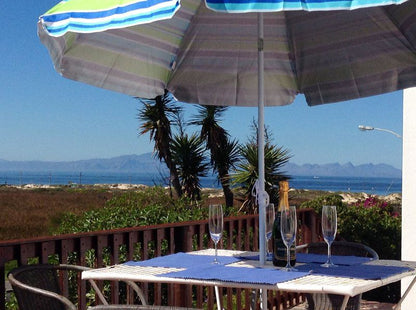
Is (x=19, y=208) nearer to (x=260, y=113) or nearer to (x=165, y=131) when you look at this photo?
(x=165, y=131)

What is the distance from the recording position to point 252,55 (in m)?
4.01

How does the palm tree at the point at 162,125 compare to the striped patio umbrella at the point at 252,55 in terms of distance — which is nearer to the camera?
the striped patio umbrella at the point at 252,55

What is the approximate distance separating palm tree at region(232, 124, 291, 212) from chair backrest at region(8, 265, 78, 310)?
424 inches

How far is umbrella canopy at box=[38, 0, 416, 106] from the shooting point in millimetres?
3418

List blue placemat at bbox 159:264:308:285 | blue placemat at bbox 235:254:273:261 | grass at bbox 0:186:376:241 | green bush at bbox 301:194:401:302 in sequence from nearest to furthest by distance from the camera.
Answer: blue placemat at bbox 159:264:308:285 < blue placemat at bbox 235:254:273:261 < green bush at bbox 301:194:401:302 < grass at bbox 0:186:376:241

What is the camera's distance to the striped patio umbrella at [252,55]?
336 centimetres

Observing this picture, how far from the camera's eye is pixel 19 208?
2998 centimetres

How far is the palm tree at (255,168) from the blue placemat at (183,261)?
10.5 m

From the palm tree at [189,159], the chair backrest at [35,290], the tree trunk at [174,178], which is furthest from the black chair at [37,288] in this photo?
the tree trunk at [174,178]

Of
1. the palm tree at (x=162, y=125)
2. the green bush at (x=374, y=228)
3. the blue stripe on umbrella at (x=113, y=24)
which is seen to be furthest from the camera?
the palm tree at (x=162, y=125)

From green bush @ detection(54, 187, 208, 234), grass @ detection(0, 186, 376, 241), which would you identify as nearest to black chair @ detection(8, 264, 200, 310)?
green bush @ detection(54, 187, 208, 234)

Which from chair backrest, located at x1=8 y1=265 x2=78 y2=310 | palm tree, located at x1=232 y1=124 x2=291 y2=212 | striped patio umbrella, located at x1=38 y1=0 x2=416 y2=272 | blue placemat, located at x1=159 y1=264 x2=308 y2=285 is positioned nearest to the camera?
blue placemat, located at x1=159 y1=264 x2=308 y2=285

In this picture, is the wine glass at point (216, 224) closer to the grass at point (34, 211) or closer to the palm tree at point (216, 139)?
the palm tree at point (216, 139)

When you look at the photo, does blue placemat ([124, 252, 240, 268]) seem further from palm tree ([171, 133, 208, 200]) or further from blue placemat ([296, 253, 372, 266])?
palm tree ([171, 133, 208, 200])
